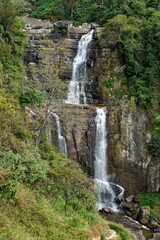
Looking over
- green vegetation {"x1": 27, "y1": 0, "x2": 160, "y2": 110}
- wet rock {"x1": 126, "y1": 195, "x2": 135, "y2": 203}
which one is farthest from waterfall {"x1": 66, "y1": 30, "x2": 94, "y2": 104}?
wet rock {"x1": 126, "y1": 195, "x2": 135, "y2": 203}

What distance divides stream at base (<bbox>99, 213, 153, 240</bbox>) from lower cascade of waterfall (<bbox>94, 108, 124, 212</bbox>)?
1.31m

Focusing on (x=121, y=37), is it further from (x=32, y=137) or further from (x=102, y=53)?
(x=32, y=137)

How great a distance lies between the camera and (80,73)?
2364cm

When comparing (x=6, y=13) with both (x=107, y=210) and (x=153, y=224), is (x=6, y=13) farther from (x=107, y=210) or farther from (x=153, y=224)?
(x=153, y=224)

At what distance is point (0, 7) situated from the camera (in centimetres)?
1503

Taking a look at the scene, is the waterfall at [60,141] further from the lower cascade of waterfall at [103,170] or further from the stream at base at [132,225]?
the stream at base at [132,225]

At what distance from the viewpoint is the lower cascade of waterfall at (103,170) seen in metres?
15.9

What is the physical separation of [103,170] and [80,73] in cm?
1262

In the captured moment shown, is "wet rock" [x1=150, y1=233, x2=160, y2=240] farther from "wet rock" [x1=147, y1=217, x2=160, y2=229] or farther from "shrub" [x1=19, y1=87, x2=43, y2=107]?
"shrub" [x1=19, y1=87, x2=43, y2=107]

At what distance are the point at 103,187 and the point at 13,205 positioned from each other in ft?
36.3

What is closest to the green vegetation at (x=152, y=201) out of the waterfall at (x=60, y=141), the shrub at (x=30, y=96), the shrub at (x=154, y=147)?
the shrub at (x=154, y=147)

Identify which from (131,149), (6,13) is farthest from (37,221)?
(6,13)

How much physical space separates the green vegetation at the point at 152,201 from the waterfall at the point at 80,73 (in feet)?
38.8

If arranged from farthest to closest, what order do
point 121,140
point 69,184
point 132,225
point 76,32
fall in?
1. point 76,32
2. point 121,140
3. point 132,225
4. point 69,184
